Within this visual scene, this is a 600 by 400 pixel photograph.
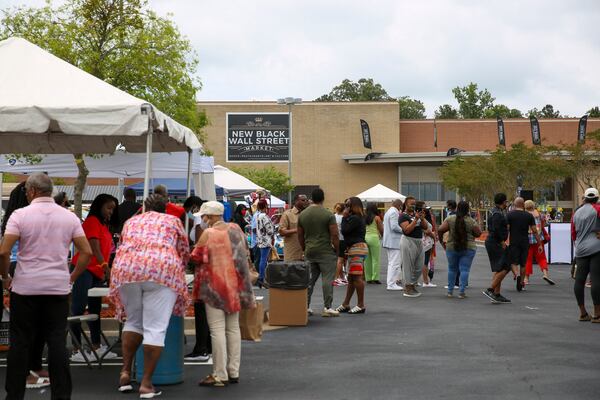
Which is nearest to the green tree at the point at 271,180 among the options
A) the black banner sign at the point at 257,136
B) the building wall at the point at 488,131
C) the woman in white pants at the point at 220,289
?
the black banner sign at the point at 257,136

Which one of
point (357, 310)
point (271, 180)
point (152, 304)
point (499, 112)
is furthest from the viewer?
point (499, 112)

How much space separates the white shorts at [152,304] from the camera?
25.6 feet

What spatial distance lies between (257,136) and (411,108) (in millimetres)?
32812

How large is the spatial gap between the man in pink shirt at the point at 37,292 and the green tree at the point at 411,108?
99.3 m

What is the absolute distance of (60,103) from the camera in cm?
927

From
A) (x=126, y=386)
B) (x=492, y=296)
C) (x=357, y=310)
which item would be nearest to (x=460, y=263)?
(x=492, y=296)

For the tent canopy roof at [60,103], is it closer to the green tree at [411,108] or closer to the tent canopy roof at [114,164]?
the tent canopy roof at [114,164]

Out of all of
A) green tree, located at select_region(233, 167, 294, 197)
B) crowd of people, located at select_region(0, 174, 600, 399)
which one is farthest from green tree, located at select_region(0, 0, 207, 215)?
green tree, located at select_region(233, 167, 294, 197)

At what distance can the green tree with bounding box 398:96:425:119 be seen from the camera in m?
106

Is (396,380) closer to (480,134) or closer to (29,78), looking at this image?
(29,78)

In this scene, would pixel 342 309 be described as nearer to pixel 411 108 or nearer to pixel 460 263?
pixel 460 263

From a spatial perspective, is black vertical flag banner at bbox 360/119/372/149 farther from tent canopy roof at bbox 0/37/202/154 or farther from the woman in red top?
the woman in red top

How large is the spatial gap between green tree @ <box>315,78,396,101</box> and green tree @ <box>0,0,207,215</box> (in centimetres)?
7569

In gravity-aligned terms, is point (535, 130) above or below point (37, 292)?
above
